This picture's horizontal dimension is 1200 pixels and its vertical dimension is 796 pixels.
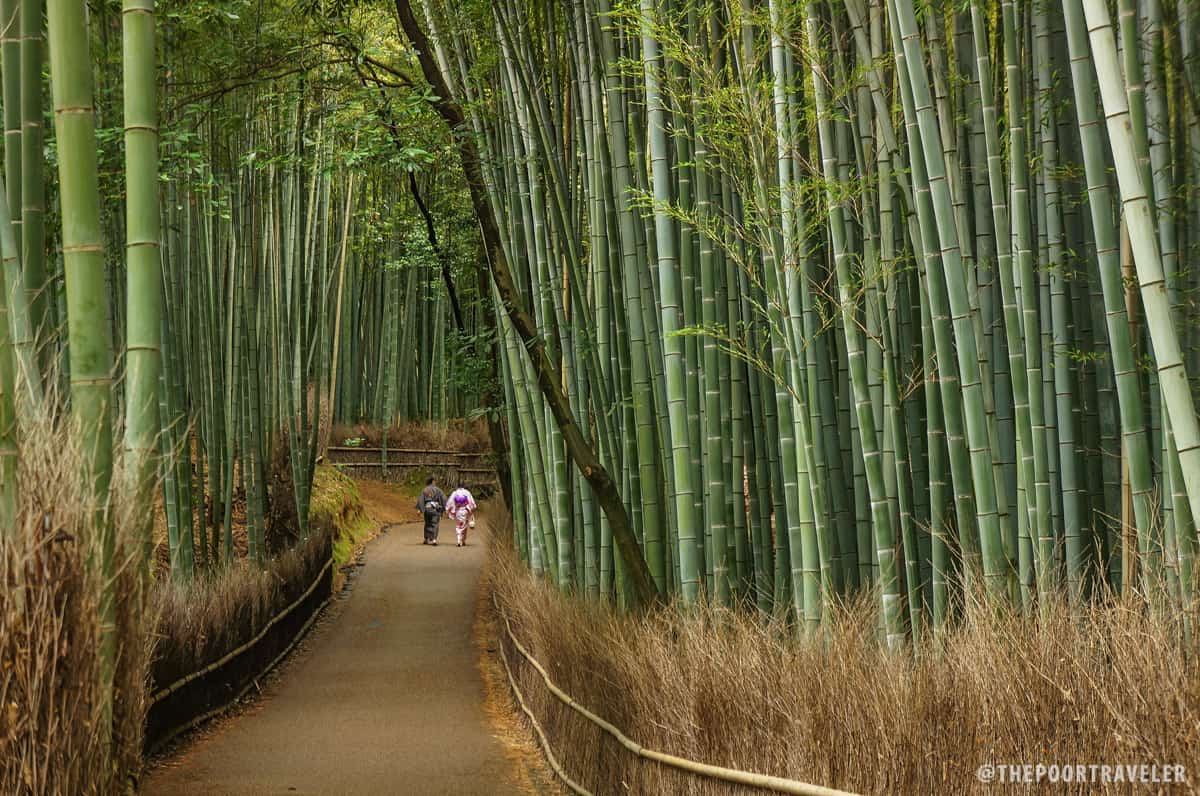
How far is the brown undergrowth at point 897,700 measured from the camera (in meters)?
2.04

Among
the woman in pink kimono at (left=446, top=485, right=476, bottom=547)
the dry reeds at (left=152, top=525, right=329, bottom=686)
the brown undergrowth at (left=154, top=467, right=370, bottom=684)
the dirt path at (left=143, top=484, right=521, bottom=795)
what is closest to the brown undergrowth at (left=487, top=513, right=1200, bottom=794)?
the dirt path at (left=143, top=484, right=521, bottom=795)

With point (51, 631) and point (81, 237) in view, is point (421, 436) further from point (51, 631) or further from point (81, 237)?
point (51, 631)

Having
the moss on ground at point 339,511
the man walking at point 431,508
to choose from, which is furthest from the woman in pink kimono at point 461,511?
the moss on ground at point 339,511

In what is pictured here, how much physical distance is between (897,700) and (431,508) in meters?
11.6

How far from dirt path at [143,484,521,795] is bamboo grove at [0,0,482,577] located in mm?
972

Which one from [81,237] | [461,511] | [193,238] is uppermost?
[193,238]

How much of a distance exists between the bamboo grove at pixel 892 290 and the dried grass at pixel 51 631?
1.80 meters

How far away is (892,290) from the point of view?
376cm

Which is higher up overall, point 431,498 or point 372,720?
point 431,498

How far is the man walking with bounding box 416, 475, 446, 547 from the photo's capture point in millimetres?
13875

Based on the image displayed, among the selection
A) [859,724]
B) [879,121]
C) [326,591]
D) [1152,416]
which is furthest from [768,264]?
[326,591]

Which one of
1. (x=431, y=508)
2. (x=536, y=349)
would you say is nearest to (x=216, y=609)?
(x=536, y=349)

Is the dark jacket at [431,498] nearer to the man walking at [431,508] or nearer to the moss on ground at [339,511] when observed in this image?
the man walking at [431,508]

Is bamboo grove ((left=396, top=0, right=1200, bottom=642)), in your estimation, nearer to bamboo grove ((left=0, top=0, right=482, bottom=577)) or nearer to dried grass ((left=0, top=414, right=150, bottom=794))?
bamboo grove ((left=0, top=0, right=482, bottom=577))
